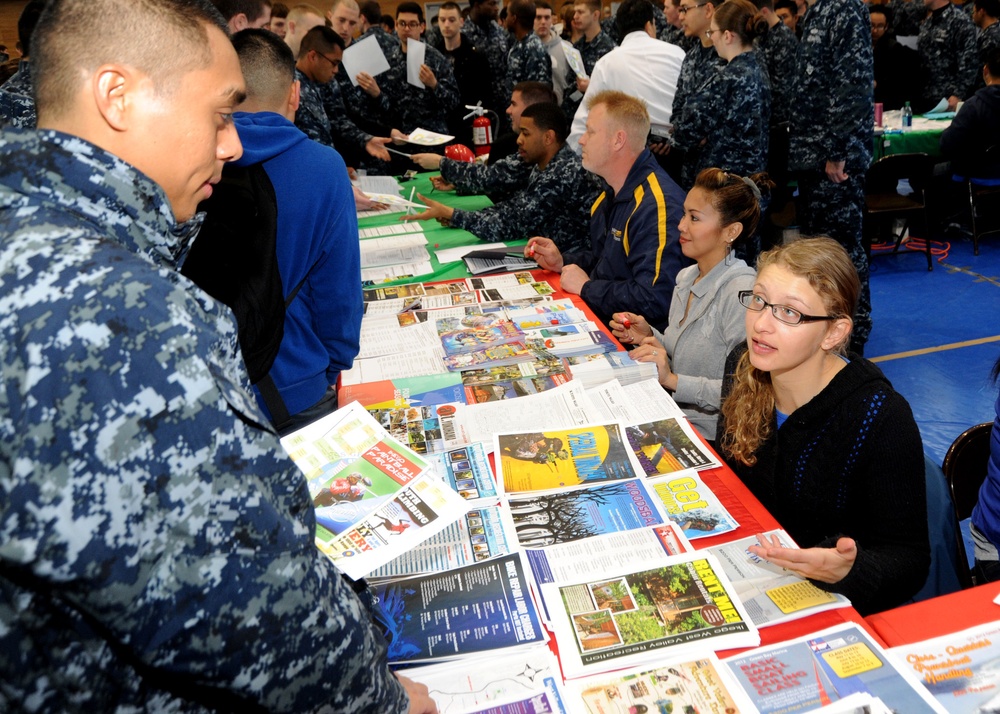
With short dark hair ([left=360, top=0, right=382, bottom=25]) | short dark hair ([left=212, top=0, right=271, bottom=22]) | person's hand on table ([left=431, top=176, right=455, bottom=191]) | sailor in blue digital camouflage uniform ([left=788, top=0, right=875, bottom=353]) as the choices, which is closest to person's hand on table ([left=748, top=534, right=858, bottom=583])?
sailor in blue digital camouflage uniform ([left=788, top=0, right=875, bottom=353])

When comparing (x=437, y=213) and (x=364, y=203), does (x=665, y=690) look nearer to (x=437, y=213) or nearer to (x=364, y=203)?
(x=437, y=213)

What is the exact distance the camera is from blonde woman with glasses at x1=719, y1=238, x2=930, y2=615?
4.43 feet

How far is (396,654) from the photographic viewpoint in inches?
43.2

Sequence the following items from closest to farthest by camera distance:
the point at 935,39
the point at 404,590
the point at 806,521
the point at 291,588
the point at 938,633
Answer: the point at 291,588 < the point at 938,633 < the point at 404,590 < the point at 806,521 < the point at 935,39

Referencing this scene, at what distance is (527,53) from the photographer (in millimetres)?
5391

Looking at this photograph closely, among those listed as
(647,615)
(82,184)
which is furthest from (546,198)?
(82,184)

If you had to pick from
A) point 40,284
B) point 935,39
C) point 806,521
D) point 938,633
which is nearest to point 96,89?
point 40,284

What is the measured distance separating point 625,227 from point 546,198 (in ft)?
2.01

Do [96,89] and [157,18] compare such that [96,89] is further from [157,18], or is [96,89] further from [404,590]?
[404,590]

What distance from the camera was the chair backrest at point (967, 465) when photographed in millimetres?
1572

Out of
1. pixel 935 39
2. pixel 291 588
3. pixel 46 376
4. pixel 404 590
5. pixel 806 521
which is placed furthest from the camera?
pixel 935 39

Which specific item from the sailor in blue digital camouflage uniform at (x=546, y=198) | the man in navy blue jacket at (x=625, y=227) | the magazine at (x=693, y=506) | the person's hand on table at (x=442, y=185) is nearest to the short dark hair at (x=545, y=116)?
the sailor in blue digital camouflage uniform at (x=546, y=198)

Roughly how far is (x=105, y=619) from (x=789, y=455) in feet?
4.42

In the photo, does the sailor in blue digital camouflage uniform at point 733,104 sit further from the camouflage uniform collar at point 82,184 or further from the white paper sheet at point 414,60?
the camouflage uniform collar at point 82,184
